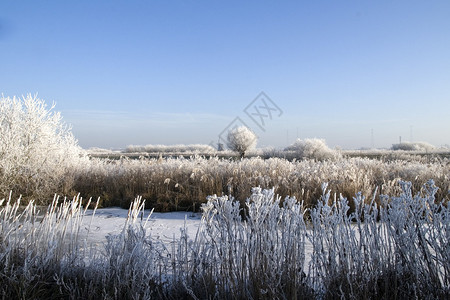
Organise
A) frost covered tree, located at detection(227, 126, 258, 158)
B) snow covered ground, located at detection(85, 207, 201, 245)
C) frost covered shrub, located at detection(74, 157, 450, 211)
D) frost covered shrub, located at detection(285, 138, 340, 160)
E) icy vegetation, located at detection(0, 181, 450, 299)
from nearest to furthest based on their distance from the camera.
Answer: icy vegetation, located at detection(0, 181, 450, 299) < snow covered ground, located at detection(85, 207, 201, 245) < frost covered shrub, located at detection(74, 157, 450, 211) < frost covered shrub, located at detection(285, 138, 340, 160) < frost covered tree, located at detection(227, 126, 258, 158)

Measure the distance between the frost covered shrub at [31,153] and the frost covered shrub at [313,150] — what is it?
71.5ft

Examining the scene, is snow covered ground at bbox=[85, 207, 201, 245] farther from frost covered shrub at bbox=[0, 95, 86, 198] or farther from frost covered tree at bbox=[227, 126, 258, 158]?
frost covered tree at bbox=[227, 126, 258, 158]

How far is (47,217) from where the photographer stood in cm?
328

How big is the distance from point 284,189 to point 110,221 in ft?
12.0

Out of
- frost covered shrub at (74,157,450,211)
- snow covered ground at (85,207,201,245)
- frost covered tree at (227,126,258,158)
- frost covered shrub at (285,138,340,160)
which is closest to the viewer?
snow covered ground at (85,207,201,245)

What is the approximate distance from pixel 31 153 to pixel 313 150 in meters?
23.9

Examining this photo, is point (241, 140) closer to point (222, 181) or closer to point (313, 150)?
point (313, 150)

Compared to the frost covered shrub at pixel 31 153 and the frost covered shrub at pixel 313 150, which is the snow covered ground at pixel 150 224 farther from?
the frost covered shrub at pixel 313 150

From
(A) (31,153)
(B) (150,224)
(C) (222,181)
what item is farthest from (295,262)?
(A) (31,153)

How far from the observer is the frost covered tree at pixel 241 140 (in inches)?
1486

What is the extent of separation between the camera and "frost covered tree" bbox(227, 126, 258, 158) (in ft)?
124

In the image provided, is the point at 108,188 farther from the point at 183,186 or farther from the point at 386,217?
the point at 386,217

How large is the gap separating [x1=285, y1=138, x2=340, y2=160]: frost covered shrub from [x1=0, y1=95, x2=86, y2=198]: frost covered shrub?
71.5 feet

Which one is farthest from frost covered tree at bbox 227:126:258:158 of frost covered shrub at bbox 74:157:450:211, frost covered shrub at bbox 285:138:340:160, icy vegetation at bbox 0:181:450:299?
icy vegetation at bbox 0:181:450:299
